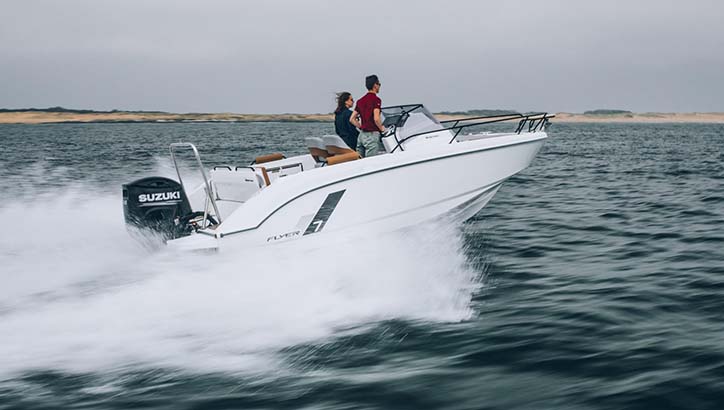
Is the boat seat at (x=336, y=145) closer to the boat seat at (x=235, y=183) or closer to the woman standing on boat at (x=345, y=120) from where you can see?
the woman standing on boat at (x=345, y=120)

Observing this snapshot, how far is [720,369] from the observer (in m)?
3.66

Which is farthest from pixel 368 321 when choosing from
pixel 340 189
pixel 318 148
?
pixel 318 148

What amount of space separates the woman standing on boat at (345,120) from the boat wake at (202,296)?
4.52 feet

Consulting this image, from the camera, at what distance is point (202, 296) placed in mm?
5176

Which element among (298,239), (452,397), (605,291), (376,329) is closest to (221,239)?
(298,239)

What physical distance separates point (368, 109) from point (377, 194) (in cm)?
111

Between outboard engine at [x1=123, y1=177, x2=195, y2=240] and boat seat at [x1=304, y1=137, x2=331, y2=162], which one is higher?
boat seat at [x1=304, y1=137, x2=331, y2=162]

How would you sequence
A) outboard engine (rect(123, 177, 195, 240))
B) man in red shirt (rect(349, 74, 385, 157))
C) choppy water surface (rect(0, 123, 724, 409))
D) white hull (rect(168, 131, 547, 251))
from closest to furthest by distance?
choppy water surface (rect(0, 123, 724, 409)) → white hull (rect(168, 131, 547, 251)) → outboard engine (rect(123, 177, 195, 240)) → man in red shirt (rect(349, 74, 385, 157))

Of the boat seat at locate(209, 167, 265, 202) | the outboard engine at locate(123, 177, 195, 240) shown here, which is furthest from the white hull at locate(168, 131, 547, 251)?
the outboard engine at locate(123, 177, 195, 240)

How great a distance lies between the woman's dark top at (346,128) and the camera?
24.4ft

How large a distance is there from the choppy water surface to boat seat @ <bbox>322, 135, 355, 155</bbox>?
1053 millimetres

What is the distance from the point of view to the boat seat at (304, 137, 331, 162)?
7.16 metres

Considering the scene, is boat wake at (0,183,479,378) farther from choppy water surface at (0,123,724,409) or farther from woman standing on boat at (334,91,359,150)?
woman standing on boat at (334,91,359,150)

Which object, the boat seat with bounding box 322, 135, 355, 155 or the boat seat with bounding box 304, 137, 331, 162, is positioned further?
the boat seat with bounding box 304, 137, 331, 162
